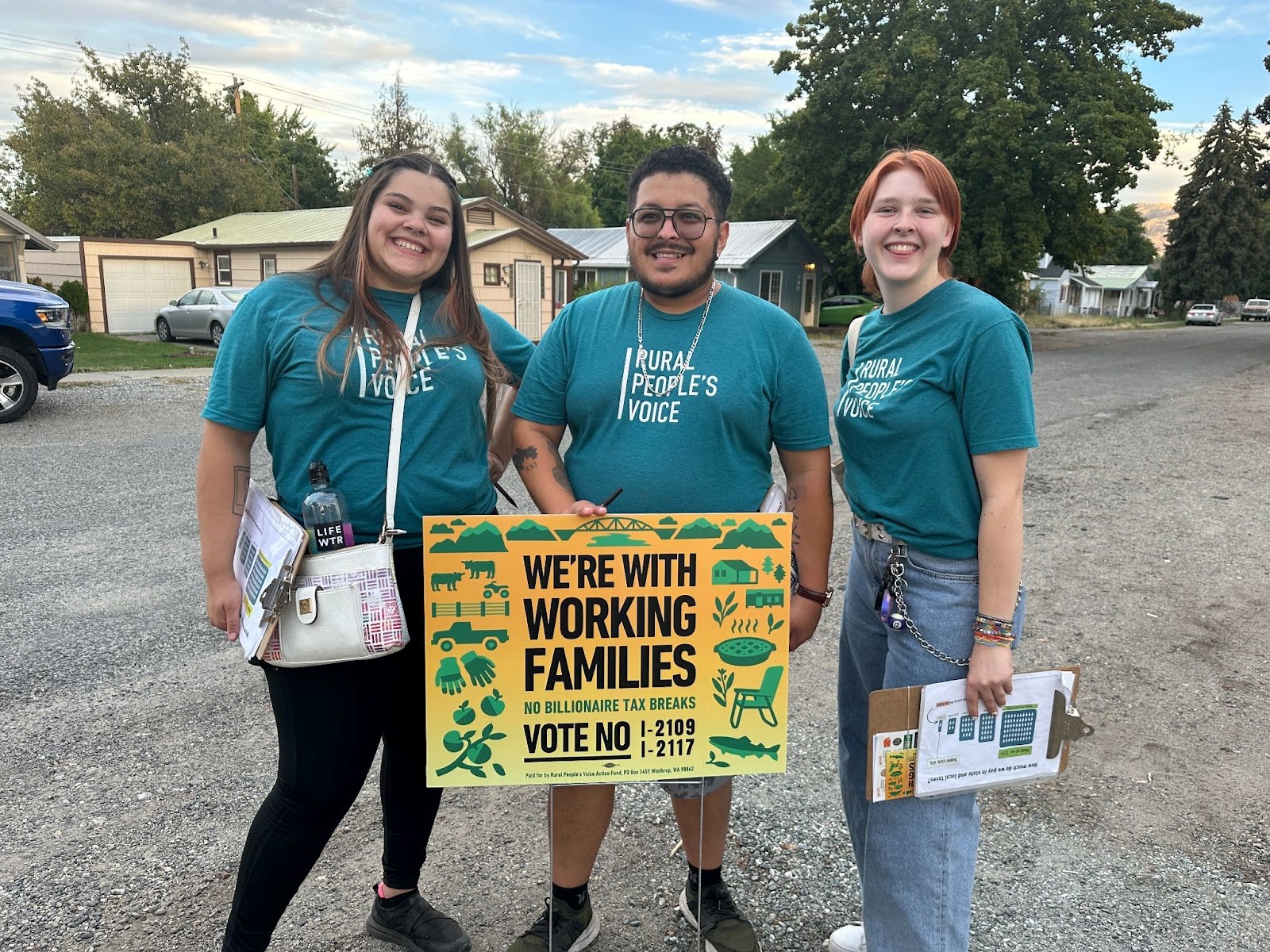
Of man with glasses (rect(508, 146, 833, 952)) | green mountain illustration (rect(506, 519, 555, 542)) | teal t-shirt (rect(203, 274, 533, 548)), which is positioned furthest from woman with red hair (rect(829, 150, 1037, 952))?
teal t-shirt (rect(203, 274, 533, 548))

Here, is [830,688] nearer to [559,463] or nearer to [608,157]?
[559,463]

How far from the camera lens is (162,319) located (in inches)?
922

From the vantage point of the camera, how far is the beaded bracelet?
6.38 ft

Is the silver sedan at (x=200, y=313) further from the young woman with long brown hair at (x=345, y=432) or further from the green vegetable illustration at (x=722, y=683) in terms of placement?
the green vegetable illustration at (x=722, y=683)

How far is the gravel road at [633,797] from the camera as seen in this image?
257 cm

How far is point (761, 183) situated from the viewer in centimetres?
5509

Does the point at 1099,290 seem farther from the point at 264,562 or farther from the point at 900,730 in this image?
the point at 264,562

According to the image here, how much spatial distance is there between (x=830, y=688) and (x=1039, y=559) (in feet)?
9.05

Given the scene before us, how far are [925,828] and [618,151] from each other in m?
67.3

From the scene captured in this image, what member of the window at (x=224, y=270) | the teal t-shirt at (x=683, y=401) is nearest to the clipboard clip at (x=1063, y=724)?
the teal t-shirt at (x=683, y=401)

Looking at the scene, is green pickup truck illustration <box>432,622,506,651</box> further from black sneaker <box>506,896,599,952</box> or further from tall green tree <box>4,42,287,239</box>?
tall green tree <box>4,42,287,239</box>

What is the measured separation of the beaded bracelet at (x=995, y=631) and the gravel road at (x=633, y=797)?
1135mm

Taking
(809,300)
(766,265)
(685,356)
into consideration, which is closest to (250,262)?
(766,265)

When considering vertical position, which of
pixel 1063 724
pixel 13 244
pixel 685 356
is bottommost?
pixel 1063 724
